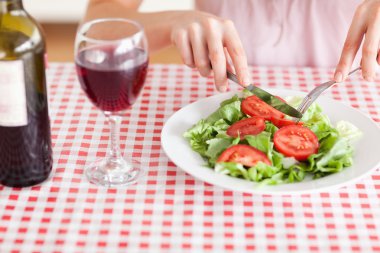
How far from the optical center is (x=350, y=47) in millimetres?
1519

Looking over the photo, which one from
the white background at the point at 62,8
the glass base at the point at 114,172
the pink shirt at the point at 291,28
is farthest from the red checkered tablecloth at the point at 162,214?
the white background at the point at 62,8

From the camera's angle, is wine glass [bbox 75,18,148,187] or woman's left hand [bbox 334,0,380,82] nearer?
wine glass [bbox 75,18,148,187]

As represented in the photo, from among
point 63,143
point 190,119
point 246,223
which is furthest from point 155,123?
point 246,223

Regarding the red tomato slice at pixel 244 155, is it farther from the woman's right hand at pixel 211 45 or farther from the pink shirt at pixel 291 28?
the pink shirt at pixel 291 28

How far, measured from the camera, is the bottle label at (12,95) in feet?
3.74

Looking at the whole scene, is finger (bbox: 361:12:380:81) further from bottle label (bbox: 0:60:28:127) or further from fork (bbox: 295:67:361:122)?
bottle label (bbox: 0:60:28:127)

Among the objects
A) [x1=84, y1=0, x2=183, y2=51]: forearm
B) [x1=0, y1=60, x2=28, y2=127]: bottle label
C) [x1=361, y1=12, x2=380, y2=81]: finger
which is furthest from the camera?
[x1=84, y1=0, x2=183, y2=51]: forearm

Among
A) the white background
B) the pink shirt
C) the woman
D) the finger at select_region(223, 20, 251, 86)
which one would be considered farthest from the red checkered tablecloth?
the white background

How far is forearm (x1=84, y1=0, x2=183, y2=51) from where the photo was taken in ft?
5.31

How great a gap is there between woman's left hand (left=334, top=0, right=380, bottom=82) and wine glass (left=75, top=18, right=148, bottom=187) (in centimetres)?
50

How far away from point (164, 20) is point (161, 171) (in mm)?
437

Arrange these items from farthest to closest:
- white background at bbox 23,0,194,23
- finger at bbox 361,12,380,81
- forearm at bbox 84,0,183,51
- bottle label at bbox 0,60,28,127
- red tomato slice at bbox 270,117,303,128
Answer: white background at bbox 23,0,194,23
forearm at bbox 84,0,183,51
finger at bbox 361,12,380,81
red tomato slice at bbox 270,117,303,128
bottle label at bbox 0,60,28,127

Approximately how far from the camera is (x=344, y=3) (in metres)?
2.08

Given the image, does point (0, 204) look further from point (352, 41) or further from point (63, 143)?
point (352, 41)
